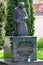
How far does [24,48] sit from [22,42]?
8.2 inches

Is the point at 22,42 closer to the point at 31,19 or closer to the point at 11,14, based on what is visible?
the point at 11,14

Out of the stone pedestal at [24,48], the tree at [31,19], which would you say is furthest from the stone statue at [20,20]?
the tree at [31,19]

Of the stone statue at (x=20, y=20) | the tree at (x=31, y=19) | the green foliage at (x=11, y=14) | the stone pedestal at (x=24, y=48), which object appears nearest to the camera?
the stone pedestal at (x=24, y=48)

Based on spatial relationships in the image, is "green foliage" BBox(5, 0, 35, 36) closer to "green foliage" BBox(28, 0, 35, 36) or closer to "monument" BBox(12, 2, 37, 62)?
"green foliage" BBox(28, 0, 35, 36)

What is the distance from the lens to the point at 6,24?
21891 millimetres

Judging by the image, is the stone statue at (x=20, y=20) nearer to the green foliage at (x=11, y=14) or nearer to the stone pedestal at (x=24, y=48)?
the stone pedestal at (x=24, y=48)

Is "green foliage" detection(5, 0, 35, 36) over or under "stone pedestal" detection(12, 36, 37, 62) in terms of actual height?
over

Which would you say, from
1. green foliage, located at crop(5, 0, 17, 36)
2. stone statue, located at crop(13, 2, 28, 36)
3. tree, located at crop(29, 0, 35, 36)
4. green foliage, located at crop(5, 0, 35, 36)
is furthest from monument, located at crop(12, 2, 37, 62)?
tree, located at crop(29, 0, 35, 36)

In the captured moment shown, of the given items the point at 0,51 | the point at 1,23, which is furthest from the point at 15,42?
the point at 1,23

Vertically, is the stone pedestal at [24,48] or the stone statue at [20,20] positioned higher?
the stone statue at [20,20]

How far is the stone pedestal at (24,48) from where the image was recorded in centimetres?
1222

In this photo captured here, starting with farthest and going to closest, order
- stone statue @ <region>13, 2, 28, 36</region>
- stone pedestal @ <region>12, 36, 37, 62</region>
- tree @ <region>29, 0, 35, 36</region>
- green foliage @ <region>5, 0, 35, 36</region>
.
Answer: tree @ <region>29, 0, 35, 36</region>, green foliage @ <region>5, 0, 35, 36</region>, stone statue @ <region>13, 2, 28, 36</region>, stone pedestal @ <region>12, 36, 37, 62</region>

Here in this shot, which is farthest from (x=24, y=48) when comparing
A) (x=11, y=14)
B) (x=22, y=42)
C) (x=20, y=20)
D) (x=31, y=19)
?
(x=31, y=19)

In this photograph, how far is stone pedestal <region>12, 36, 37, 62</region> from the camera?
1222 centimetres
